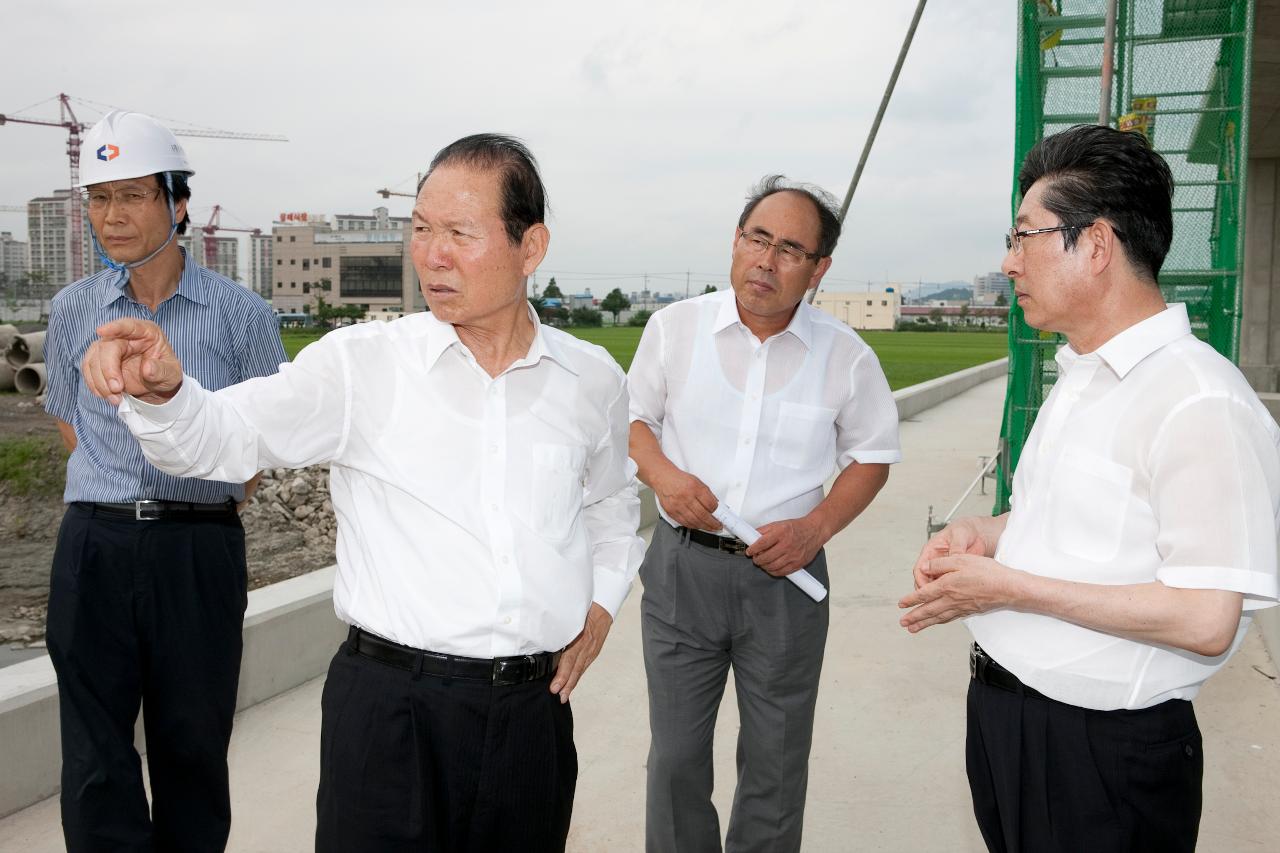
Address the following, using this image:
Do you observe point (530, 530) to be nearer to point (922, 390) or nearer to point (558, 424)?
point (558, 424)

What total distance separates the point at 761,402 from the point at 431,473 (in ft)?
4.21

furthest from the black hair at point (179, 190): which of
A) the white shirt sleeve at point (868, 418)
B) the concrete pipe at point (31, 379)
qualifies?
the concrete pipe at point (31, 379)

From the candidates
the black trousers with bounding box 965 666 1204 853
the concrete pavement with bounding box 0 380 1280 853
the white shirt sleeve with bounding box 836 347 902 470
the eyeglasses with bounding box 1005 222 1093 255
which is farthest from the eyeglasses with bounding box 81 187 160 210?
the black trousers with bounding box 965 666 1204 853

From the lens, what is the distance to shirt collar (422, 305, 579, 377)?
1978mm

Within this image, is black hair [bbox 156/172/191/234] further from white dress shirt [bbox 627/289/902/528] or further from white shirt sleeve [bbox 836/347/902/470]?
white shirt sleeve [bbox 836/347/902/470]

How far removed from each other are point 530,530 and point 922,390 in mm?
17375

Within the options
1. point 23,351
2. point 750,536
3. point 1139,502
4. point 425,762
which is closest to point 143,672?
point 425,762

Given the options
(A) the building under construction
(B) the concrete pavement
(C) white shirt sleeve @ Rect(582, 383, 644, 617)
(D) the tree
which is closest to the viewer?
(C) white shirt sleeve @ Rect(582, 383, 644, 617)

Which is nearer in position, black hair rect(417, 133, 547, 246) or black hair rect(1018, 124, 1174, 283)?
black hair rect(1018, 124, 1174, 283)

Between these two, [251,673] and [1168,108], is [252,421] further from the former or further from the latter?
[1168,108]

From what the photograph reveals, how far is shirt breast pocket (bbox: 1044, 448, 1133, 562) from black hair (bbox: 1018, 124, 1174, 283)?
1.15 ft

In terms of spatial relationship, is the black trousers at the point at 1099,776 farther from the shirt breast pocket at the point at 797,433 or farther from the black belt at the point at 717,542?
the shirt breast pocket at the point at 797,433

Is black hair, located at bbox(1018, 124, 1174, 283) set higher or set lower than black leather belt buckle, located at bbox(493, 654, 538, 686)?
higher

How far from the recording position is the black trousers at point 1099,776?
183 centimetres
